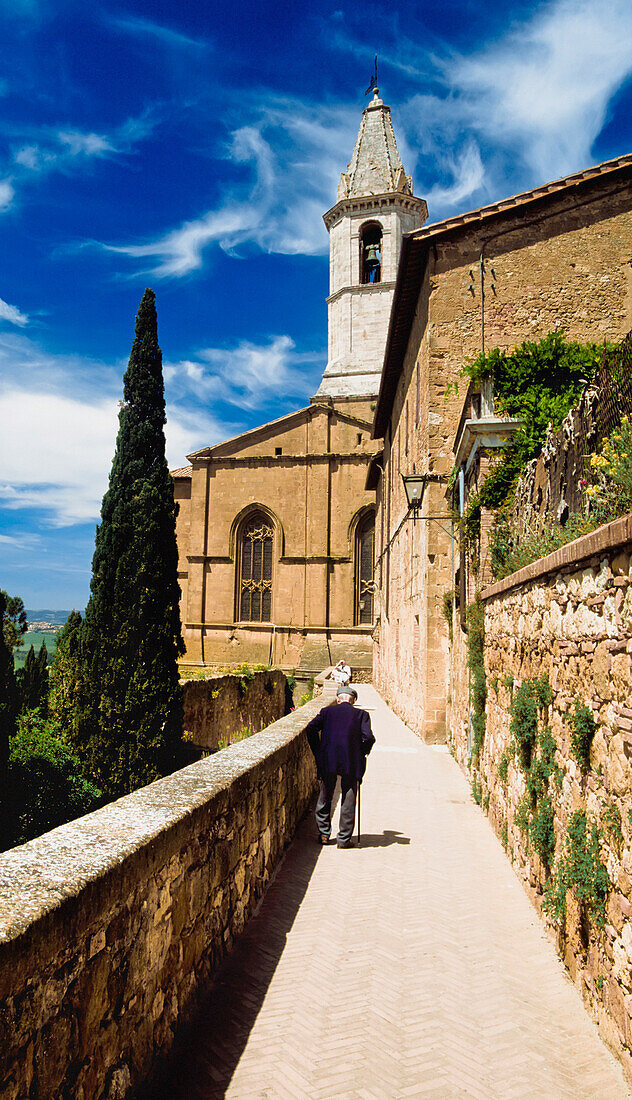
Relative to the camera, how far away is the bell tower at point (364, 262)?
38469 millimetres

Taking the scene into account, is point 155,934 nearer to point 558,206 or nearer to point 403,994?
point 403,994

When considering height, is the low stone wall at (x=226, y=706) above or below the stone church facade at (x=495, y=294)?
below

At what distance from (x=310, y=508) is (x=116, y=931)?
3303 cm

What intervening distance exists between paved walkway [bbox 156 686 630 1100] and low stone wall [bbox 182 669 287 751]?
399 inches

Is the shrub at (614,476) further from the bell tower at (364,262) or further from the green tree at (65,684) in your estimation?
the bell tower at (364,262)

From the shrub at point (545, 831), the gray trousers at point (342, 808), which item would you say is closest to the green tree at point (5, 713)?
the gray trousers at point (342, 808)

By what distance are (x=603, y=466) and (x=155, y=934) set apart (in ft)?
11.6

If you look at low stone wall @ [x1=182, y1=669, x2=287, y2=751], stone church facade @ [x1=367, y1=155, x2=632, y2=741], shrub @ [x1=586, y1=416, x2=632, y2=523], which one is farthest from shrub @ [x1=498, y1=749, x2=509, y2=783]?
low stone wall @ [x1=182, y1=669, x2=287, y2=751]

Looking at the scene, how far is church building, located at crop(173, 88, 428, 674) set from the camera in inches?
1358

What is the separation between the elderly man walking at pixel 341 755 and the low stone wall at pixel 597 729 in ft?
4.65

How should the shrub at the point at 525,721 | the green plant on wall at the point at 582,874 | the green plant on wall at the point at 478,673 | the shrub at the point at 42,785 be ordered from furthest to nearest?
1. the shrub at the point at 42,785
2. the green plant on wall at the point at 478,673
3. the shrub at the point at 525,721
4. the green plant on wall at the point at 582,874

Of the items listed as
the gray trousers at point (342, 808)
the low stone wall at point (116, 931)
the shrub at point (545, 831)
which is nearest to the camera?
the low stone wall at point (116, 931)

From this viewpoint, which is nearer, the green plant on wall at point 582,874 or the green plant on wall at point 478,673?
the green plant on wall at point 582,874

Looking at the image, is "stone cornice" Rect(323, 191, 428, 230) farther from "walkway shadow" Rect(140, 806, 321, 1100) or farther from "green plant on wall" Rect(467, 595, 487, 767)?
"walkway shadow" Rect(140, 806, 321, 1100)
